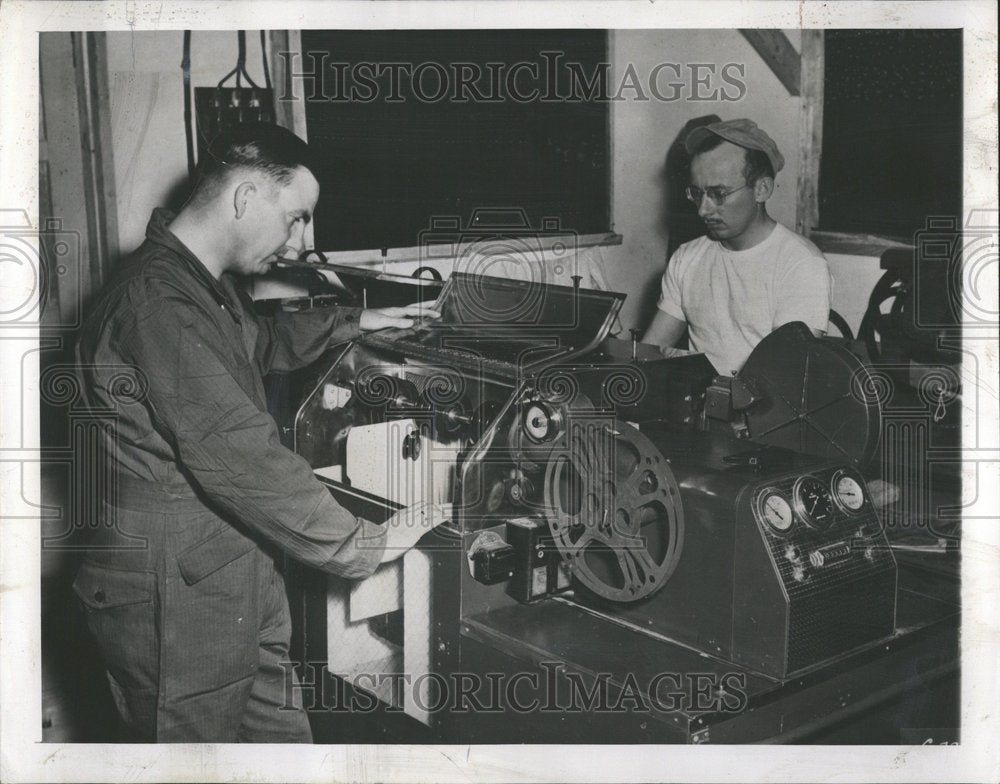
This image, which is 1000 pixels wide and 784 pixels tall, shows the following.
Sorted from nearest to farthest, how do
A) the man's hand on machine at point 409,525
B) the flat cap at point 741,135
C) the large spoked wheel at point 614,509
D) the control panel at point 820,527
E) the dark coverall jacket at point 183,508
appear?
the control panel at point 820,527 < the large spoked wheel at point 614,509 < the dark coverall jacket at point 183,508 < the man's hand on machine at point 409,525 < the flat cap at point 741,135

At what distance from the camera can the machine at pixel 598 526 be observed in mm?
1820

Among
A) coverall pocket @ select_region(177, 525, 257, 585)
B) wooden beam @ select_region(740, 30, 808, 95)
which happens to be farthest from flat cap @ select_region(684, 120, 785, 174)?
coverall pocket @ select_region(177, 525, 257, 585)

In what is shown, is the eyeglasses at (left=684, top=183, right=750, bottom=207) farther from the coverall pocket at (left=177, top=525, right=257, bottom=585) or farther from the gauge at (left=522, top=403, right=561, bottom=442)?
the coverall pocket at (left=177, top=525, right=257, bottom=585)

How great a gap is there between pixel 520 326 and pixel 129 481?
983 mm

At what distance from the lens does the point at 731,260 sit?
244cm

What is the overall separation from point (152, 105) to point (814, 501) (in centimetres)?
176

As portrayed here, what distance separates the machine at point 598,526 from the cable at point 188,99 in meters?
0.60

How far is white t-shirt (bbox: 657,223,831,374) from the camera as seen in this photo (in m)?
2.39

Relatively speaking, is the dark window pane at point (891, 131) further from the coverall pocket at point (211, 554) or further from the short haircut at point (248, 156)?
the coverall pocket at point (211, 554)

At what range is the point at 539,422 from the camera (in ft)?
6.79

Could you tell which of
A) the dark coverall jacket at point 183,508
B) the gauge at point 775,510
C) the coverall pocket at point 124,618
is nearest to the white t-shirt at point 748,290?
the gauge at point 775,510

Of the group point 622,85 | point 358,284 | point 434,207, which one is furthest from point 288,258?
point 622,85

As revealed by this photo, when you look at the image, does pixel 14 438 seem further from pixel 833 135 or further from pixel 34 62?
pixel 833 135

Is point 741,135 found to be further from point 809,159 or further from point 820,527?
point 820,527
